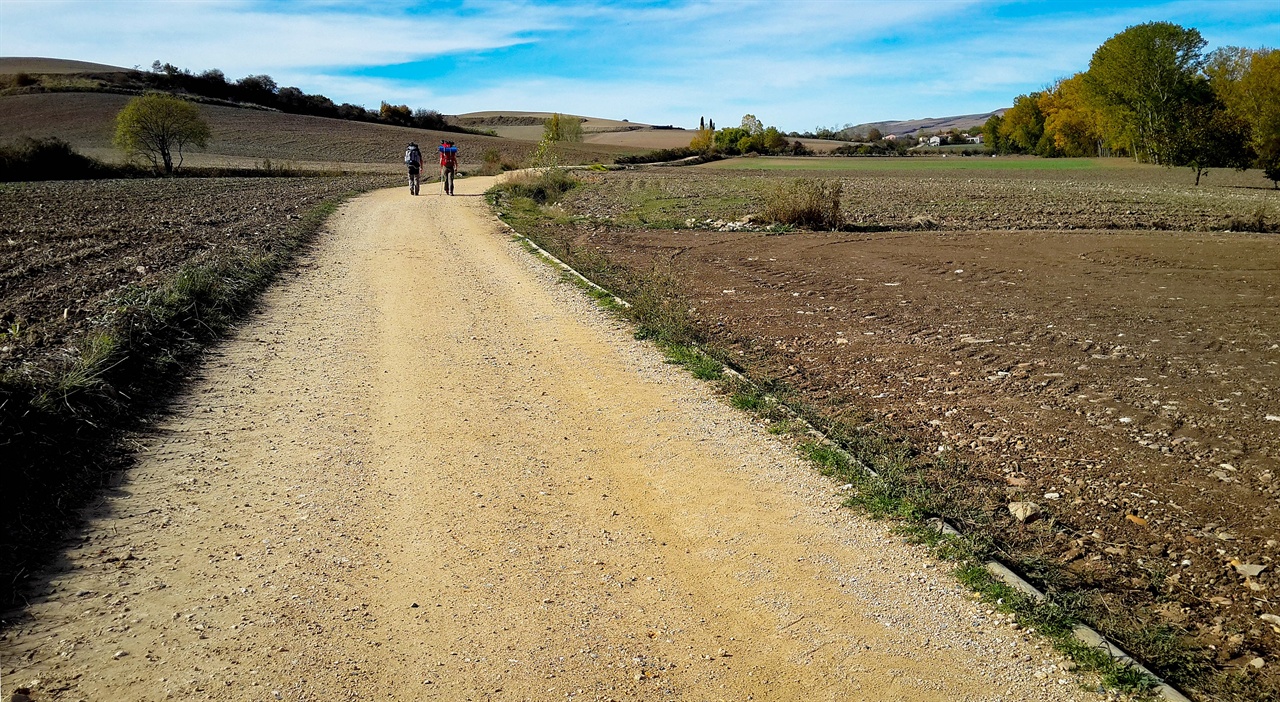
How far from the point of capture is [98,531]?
4.48 meters

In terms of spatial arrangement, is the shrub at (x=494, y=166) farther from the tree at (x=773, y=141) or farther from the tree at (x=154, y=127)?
the tree at (x=773, y=141)

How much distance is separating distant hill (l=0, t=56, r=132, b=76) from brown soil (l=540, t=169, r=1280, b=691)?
106238 millimetres

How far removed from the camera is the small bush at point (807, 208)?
19375 mm

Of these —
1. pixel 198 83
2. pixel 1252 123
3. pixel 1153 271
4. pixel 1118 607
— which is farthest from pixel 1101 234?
pixel 198 83

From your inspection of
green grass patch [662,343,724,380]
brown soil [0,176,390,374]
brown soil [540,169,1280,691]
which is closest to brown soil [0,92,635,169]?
brown soil [0,176,390,374]

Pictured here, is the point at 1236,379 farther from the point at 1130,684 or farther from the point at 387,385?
the point at 387,385

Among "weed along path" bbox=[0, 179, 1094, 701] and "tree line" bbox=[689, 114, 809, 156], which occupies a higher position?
"tree line" bbox=[689, 114, 809, 156]

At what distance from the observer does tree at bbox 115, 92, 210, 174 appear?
5497 cm

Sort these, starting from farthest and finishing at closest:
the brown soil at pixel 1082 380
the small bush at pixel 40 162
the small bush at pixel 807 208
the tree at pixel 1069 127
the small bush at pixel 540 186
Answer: the tree at pixel 1069 127 < the small bush at pixel 40 162 < the small bush at pixel 540 186 < the small bush at pixel 807 208 < the brown soil at pixel 1082 380

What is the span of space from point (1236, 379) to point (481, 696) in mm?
7257

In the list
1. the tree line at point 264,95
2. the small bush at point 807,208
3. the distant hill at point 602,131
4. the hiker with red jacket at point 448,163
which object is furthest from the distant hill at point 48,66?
the small bush at point 807,208

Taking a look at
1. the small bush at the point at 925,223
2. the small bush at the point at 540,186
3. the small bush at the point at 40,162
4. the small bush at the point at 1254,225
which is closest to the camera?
the small bush at the point at 1254,225

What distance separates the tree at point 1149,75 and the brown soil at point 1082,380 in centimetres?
4997

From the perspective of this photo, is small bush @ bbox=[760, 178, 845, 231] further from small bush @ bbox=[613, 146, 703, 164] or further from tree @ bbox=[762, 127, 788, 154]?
tree @ bbox=[762, 127, 788, 154]
